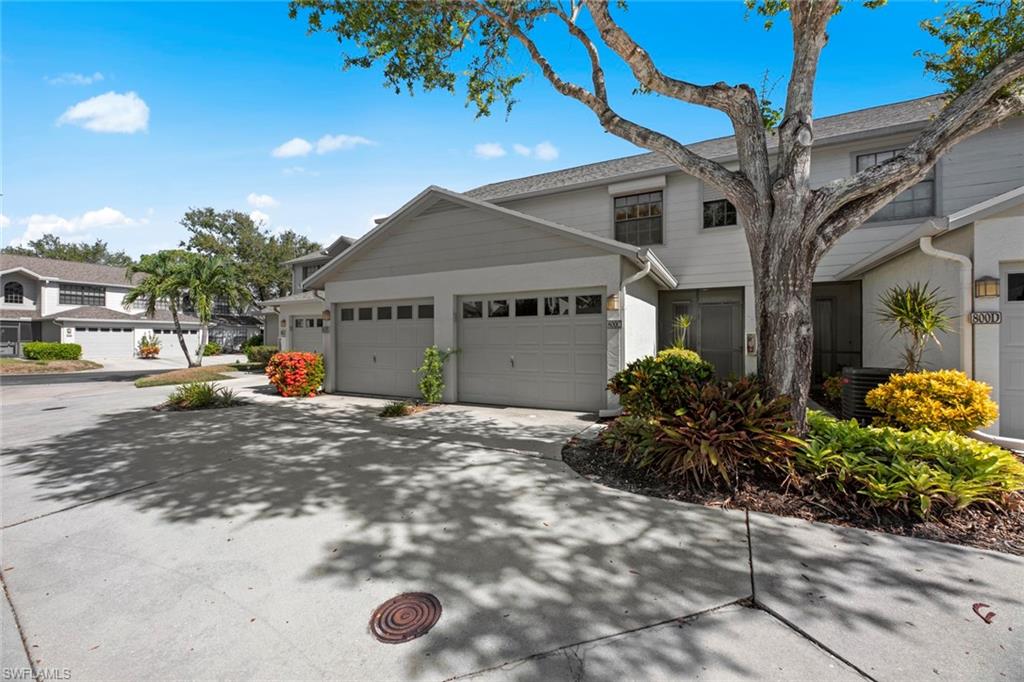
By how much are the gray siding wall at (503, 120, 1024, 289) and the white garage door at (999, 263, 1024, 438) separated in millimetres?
3656

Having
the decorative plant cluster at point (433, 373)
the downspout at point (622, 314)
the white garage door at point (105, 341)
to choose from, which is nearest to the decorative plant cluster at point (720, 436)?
the downspout at point (622, 314)

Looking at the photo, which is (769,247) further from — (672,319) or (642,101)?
(672,319)

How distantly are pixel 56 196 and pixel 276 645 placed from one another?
1431 cm

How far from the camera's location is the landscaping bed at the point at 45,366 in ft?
62.4

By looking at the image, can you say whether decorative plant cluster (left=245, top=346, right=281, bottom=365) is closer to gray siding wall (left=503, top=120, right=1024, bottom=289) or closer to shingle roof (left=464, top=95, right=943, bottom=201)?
shingle roof (left=464, top=95, right=943, bottom=201)

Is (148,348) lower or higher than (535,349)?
lower

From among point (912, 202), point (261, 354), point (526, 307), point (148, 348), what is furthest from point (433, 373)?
point (148, 348)

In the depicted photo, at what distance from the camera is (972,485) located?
3594 mm

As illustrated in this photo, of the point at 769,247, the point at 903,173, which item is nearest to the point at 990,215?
the point at 903,173

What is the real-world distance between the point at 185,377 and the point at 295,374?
25.5ft

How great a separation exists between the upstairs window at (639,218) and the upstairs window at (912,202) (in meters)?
4.39

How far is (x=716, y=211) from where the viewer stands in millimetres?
10375

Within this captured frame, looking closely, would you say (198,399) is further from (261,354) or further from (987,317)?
(987,317)

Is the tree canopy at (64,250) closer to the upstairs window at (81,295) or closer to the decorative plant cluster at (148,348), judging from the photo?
the upstairs window at (81,295)
